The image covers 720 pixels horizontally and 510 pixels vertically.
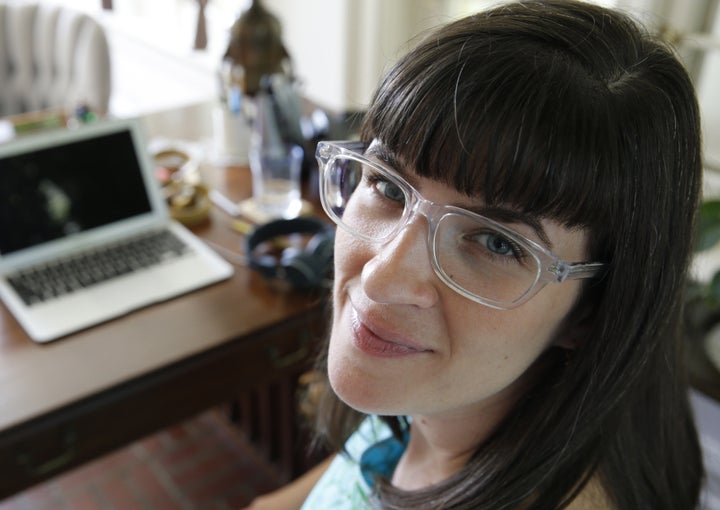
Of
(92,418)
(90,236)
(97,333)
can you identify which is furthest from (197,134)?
(92,418)

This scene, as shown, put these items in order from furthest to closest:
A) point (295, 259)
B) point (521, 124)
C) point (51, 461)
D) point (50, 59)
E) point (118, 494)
A: point (50, 59) → point (118, 494) → point (295, 259) → point (51, 461) → point (521, 124)

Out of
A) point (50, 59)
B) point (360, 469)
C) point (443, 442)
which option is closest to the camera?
point (443, 442)

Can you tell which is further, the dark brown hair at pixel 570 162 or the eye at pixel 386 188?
the eye at pixel 386 188

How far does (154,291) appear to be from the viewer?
1.20 metres

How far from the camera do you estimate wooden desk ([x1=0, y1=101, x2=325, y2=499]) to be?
38.8 inches

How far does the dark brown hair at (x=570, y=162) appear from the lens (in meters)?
0.54

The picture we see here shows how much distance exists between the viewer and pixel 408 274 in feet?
1.98

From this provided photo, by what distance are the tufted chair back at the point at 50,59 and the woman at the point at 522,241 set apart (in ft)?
5.90

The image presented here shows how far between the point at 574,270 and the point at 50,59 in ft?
7.64

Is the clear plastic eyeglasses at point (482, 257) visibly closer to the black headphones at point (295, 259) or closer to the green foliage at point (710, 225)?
the black headphones at point (295, 259)

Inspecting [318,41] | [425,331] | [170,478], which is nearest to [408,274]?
[425,331]

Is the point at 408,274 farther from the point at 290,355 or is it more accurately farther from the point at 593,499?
the point at 290,355

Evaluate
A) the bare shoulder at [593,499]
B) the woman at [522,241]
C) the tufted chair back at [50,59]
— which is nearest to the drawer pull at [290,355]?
the woman at [522,241]

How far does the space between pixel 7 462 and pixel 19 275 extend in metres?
0.37
